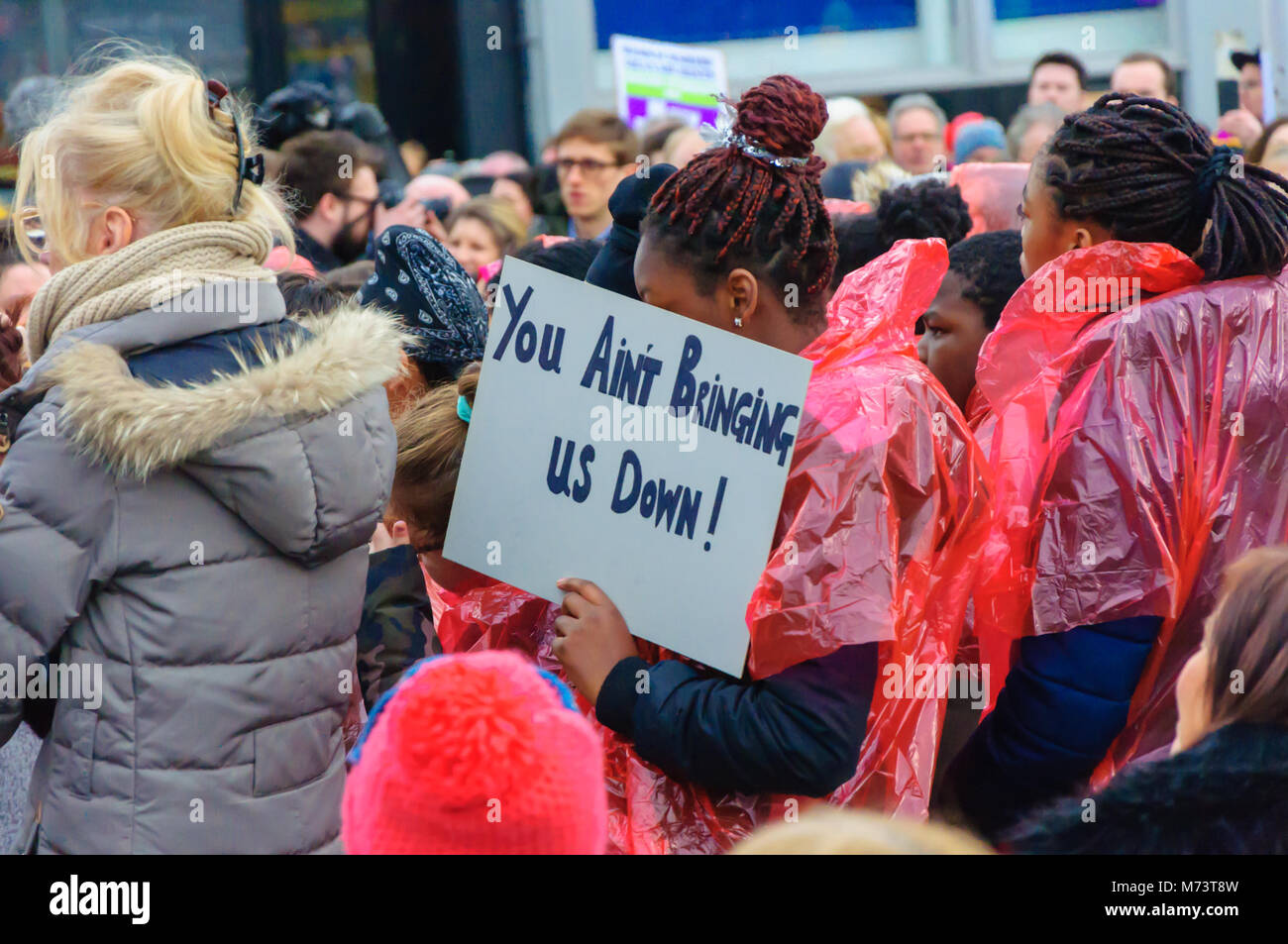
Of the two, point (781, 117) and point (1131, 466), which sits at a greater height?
point (781, 117)

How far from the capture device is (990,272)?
10.4ft

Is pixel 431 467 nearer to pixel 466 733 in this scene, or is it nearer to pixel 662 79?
pixel 466 733

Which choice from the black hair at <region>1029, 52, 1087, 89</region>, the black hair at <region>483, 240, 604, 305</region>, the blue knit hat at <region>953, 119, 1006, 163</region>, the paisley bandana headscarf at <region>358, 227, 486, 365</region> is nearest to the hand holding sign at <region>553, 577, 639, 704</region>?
the paisley bandana headscarf at <region>358, 227, 486, 365</region>

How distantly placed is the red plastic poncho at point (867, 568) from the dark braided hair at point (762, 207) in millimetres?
149

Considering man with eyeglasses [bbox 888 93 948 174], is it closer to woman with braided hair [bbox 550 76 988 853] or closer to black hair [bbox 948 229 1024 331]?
black hair [bbox 948 229 1024 331]

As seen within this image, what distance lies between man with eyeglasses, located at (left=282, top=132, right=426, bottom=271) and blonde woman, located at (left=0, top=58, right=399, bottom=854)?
2928 mm

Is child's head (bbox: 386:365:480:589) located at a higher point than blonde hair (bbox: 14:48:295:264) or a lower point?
lower

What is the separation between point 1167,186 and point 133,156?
1.67m

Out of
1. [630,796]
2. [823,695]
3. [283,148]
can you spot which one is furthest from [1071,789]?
[283,148]

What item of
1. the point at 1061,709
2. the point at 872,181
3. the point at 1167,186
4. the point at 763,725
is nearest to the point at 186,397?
the point at 763,725

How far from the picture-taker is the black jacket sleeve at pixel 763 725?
1.96m

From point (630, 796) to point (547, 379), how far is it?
2.10ft

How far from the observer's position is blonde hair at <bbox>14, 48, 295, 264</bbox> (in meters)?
2.23

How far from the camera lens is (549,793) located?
1.40 meters
